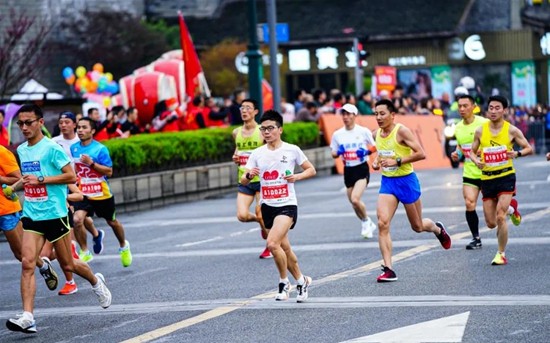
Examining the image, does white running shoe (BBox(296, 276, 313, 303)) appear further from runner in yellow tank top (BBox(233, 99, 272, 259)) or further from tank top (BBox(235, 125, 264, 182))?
tank top (BBox(235, 125, 264, 182))

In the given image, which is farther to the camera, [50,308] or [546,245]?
[546,245]

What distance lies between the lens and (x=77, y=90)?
41.8 m

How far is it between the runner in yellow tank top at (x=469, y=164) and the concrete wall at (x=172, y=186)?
8.76m

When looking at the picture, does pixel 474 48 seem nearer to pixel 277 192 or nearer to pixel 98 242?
pixel 98 242

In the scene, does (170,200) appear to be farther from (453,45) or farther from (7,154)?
(453,45)

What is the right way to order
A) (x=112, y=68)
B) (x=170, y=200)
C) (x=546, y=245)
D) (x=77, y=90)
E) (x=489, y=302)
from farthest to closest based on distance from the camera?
(x=112, y=68) → (x=77, y=90) → (x=170, y=200) → (x=546, y=245) → (x=489, y=302)

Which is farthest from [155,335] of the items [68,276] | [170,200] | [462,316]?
[170,200]

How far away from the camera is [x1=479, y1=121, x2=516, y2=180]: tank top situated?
13.9m

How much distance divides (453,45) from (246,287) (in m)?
45.1

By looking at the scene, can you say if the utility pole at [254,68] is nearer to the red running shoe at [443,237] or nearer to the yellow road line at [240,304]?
the yellow road line at [240,304]

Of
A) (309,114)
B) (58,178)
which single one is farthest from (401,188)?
(309,114)

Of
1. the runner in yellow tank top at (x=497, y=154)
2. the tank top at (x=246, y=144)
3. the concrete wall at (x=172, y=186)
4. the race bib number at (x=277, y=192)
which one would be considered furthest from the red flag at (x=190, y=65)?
the race bib number at (x=277, y=192)

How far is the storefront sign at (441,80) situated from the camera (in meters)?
56.8

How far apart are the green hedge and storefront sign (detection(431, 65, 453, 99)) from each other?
2914 cm
